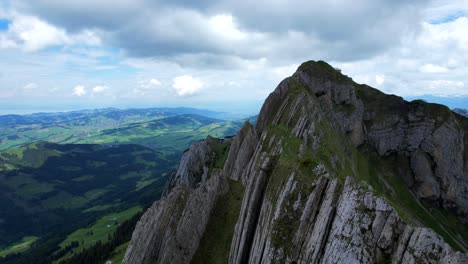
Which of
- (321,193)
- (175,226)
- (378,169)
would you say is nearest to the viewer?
(321,193)

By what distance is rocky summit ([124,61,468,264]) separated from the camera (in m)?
30.0

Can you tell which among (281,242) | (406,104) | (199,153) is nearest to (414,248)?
(281,242)

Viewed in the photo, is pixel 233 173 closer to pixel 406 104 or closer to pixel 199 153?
pixel 199 153

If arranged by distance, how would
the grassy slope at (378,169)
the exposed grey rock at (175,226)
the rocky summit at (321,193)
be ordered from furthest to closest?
the grassy slope at (378,169)
the exposed grey rock at (175,226)
the rocky summit at (321,193)

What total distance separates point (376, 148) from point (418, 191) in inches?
1055

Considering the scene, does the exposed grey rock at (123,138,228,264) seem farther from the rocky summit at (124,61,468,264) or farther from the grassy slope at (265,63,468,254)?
the grassy slope at (265,63,468,254)

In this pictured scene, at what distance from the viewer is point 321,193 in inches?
1454

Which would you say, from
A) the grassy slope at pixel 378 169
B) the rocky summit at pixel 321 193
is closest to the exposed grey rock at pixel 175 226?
the rocky summit at pixel 321 193

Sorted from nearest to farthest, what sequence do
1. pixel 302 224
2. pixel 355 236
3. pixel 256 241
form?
pixel 355 236, pixel 302 224, pixel 256 241

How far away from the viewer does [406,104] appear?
14450cm

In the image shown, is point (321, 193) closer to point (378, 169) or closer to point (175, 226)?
point (175, 226)

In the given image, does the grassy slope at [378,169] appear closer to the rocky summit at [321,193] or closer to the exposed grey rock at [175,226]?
the rocky summit at [321,193]

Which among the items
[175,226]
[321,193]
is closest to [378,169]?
[175,226]

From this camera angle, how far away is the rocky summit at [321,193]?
1181 inches
